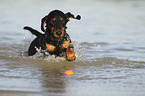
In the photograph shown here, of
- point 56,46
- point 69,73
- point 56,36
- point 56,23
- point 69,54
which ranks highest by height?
point 56,23

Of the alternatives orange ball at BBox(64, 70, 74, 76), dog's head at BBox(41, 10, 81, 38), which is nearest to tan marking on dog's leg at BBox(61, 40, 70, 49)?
dog's head at BBox(41, 10, 81, 38)

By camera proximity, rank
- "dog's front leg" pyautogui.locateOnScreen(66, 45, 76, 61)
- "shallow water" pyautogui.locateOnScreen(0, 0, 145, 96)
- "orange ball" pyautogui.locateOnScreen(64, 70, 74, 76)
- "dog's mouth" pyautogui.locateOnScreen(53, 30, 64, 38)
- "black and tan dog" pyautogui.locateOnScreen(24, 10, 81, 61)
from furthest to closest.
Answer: "dog's front leg" pyautogui.locateOnScreen(66, 45, 76, 61) → "black and tan dog" pyautogui.locateOnScreen(24, 10, 81, 61) → "dog's mouth" pyautogui.locateOnScreen(53, 30, 64, 38) → "orange ball" pyautogui.locateOnScreen(64, 70, 74, 76) → "shallow water" pyautogui.locateOnScreen(0, 0, 145, 96)

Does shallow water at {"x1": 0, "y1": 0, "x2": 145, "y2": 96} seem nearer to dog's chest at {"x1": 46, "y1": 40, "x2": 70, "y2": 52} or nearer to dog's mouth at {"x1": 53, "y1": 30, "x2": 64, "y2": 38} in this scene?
dog's chest at {"x1": 46, "y1": 40, "x2": 70, "y2": 52}

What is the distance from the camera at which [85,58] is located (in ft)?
23.3

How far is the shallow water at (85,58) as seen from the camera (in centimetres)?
466

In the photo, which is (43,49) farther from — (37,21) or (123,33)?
(37,21)

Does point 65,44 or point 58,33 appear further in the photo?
point 65,44

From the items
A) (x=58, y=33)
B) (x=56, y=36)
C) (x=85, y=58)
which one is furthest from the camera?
(x=85, y=58)

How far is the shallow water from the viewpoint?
4656mm

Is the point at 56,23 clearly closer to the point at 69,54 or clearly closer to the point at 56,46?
the point at 56,46

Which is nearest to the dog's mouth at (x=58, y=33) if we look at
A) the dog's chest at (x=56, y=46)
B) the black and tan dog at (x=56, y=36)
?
the black and tan dog at (x=56, y=36)

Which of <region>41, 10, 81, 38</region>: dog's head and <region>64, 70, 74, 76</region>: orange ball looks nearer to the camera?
<region>64, 70, 74, 76</region>: orange ball

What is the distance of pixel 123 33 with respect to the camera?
1016cm

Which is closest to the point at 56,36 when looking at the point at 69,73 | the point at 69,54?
the point at 69,54
